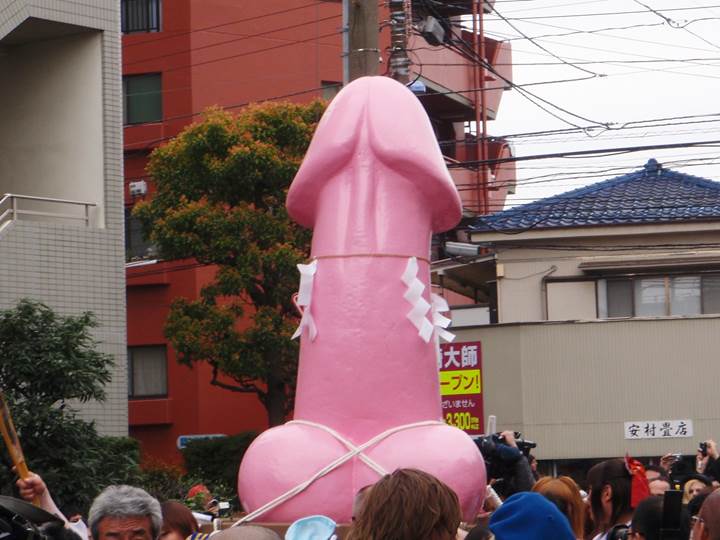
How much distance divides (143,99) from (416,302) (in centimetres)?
2306

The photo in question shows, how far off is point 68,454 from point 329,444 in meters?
5.19

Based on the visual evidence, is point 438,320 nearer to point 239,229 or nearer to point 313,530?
point 313,530

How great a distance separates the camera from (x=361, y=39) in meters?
13.3

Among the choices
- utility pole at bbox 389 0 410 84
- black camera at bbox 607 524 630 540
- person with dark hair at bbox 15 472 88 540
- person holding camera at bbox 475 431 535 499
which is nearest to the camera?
person with dark hair at bbox 15 472 88 540

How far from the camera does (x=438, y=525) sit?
4.29 metres

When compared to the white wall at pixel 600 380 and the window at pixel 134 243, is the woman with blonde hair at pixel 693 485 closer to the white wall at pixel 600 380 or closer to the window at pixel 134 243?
the white wall at pixel 600 380

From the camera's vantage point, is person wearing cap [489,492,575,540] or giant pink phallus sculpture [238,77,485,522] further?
giant pink phallus sculpture [238,77,485,522]

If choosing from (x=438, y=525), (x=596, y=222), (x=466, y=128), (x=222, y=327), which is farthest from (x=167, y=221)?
(x=438, y=525)

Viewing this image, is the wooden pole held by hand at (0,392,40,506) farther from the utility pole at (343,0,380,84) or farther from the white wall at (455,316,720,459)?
the white wall at (455,316,720,459)

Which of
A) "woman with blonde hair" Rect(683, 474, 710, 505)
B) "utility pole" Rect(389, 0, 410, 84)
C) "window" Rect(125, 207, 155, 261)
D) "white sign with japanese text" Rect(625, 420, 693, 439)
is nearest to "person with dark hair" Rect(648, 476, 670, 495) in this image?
"woman with blonde hair" Rect(683, 474, 710, 505)

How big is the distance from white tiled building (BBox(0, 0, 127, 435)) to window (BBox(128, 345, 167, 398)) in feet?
41.9

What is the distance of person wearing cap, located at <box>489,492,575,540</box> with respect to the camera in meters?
5.50

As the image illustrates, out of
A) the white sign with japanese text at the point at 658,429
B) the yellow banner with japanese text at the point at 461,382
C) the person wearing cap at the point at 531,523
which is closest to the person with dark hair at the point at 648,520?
the person wearing cap at the point at 531,523

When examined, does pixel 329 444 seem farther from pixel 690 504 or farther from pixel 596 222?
pixel 596 222
